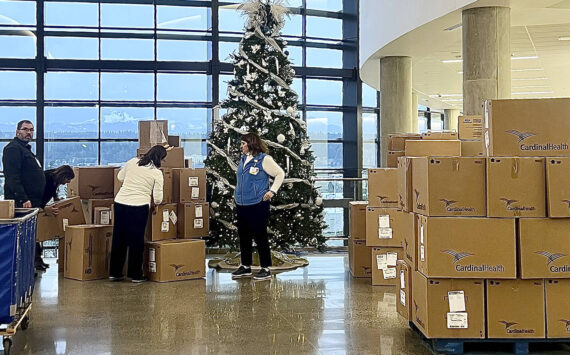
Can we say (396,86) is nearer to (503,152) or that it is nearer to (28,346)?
(503,152)

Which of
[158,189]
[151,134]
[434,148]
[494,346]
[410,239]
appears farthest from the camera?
[151,134]

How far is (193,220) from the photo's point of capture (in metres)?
7.42

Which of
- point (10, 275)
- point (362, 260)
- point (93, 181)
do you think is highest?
point (93, 181)

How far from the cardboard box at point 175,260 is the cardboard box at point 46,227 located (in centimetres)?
122

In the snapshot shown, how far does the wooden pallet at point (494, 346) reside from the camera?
3928 millimetres

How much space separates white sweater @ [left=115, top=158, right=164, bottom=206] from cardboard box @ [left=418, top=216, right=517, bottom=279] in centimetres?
342

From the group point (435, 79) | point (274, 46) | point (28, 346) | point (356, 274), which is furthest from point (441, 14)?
point (435, 79)

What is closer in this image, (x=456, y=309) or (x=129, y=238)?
(x=456, y=309)

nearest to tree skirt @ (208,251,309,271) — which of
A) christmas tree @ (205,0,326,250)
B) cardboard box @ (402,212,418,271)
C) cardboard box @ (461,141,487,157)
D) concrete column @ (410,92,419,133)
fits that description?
christmas tree @ (205,0,326,250)

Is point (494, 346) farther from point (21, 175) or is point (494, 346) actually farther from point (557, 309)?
point (21, 175)

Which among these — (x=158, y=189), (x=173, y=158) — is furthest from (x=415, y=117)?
(x=158, y=189)

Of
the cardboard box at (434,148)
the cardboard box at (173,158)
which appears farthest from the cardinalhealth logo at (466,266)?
the cardboard box at (173,158)

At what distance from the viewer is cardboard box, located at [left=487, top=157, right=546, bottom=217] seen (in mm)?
3885

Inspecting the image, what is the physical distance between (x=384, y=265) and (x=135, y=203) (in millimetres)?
2487
